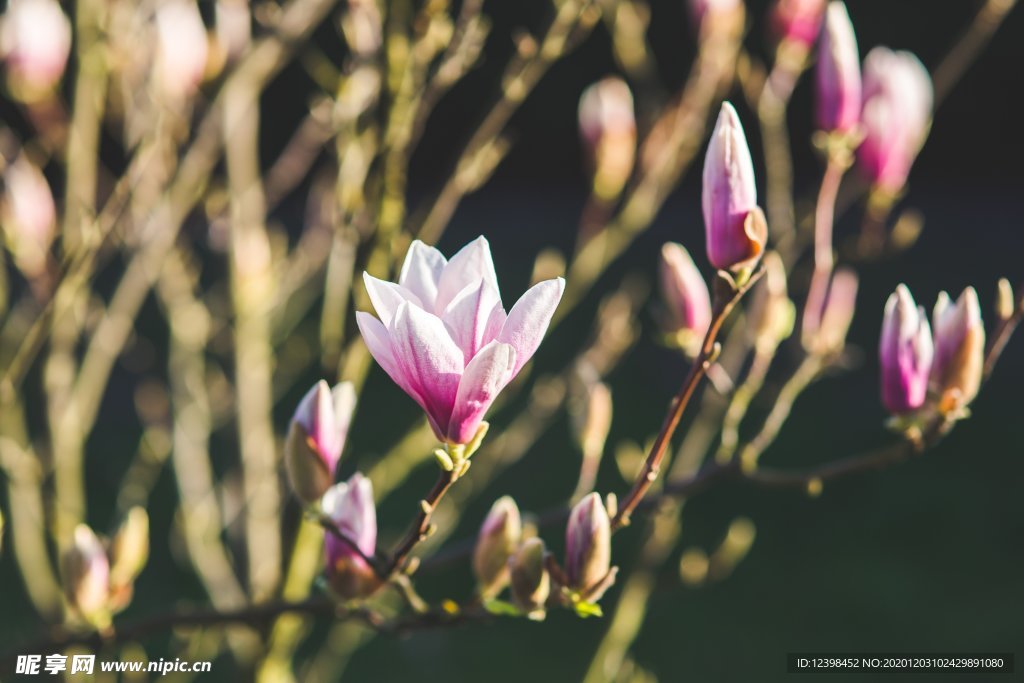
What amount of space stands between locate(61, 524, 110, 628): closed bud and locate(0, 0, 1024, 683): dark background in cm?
63

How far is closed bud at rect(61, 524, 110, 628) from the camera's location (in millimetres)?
901

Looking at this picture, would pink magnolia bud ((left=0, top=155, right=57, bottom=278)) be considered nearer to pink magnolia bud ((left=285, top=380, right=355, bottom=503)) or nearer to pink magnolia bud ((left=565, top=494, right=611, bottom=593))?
pink magnolia bud ((left=285, top=380, right=355, bottom=503))

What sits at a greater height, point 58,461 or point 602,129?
point 602,129

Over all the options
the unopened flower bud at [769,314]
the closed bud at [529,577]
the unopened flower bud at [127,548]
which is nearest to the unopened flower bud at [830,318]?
the unopened flower bud at [769,314]

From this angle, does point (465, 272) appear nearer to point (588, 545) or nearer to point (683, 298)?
point (588, 545)

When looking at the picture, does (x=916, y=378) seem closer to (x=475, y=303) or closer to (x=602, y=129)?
(x=475, y=303)

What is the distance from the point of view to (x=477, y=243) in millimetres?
680

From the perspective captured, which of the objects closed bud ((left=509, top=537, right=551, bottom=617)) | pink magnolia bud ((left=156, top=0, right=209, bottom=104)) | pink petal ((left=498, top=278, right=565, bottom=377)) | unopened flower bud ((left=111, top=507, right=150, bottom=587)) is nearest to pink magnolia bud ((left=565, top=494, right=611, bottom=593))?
closed bud ((left=509, top=537, right=551, bottom=617))

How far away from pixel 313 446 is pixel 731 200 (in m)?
0.33

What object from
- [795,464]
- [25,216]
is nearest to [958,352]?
[25,216]

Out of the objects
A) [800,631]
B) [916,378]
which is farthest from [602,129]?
[800,631]

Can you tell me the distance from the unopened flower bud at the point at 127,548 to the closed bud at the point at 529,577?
351 millimetres

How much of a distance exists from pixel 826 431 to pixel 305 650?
1.94 m

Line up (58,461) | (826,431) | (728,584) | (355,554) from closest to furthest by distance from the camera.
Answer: (355,554), (58,461), (728,584), (826,431)
